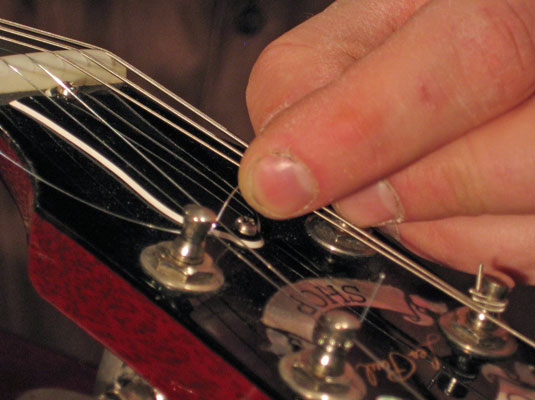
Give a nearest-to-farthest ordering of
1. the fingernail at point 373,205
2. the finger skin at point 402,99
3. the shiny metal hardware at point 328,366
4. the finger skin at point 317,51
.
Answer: the shiny metal hardware at point 328,366
the finger skin at point 402,99
the fingernail at point 373,205
the finger skin at point 317,51

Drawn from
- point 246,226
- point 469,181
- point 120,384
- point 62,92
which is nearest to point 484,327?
point 469,181

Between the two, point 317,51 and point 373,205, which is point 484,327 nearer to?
point 373,205

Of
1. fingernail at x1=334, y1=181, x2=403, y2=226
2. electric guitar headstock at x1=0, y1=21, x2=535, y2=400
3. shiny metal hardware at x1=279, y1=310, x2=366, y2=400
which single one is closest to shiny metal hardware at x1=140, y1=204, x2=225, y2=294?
electric guitar headstock at x1=0, y1=21, x2=535, y2=400

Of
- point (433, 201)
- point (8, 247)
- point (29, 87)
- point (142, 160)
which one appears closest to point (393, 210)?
point (433, 201)

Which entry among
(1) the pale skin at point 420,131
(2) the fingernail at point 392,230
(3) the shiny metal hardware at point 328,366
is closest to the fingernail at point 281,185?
(1) the pale skin at point 420,131

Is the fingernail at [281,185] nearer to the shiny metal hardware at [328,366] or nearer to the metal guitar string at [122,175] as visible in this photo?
the metal guitar string at [122,175]

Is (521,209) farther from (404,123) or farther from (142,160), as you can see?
(142,160)

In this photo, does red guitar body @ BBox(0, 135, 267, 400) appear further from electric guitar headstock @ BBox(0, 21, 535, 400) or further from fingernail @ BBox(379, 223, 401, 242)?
fingernail @ BBox(379, 223, 401, 242)

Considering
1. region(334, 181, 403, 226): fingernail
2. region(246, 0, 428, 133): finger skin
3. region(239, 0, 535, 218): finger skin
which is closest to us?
region(239, 0, 535, 218): finger skin
